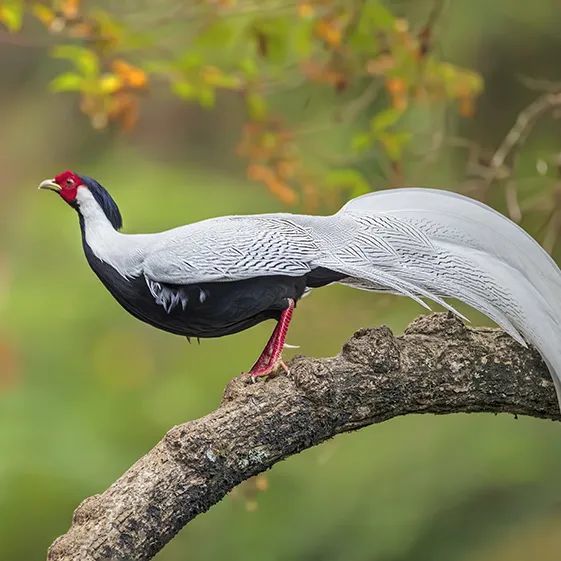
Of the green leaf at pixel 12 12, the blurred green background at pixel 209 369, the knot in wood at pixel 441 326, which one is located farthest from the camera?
the blurred green background at pixel 209 369

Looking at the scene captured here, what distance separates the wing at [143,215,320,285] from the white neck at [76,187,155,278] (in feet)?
0.05

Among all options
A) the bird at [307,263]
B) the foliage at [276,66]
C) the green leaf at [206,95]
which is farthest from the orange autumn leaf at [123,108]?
the bird at [307,263]

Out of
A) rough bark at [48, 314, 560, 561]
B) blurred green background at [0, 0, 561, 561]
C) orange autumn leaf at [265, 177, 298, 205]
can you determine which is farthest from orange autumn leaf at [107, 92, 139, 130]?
rough bark at [48, 314, 560, 561]

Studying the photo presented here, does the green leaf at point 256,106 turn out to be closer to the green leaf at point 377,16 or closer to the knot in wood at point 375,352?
the green leaf at point 377,16

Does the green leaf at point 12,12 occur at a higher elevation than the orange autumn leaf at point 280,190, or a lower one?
higher

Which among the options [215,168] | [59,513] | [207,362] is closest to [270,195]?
[215,168]

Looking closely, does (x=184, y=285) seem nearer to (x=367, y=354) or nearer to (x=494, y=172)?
(x=367, y=354)

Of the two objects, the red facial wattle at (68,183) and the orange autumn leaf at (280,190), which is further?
the orange autumn leaf at (280,190)

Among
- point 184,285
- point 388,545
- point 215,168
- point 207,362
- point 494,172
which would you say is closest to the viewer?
point 184,285

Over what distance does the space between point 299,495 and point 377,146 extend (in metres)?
0.75

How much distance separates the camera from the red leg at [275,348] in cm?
100

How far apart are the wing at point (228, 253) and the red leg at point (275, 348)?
1.7 inches

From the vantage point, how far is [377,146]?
2.20 meters

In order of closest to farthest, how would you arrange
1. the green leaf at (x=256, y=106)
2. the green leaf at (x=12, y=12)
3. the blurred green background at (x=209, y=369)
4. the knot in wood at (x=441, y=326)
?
the knot in wood at (x=441, y=326)
the green leaf at (x=12, y=12)
the green leaf at (x=256, y=106)
the blurred green background at (x=209, y=369)
